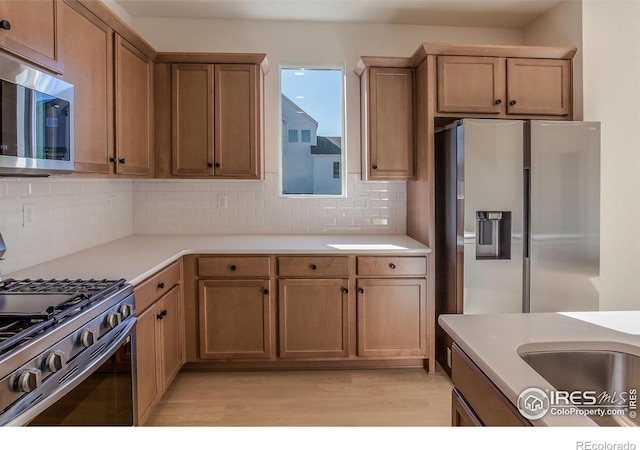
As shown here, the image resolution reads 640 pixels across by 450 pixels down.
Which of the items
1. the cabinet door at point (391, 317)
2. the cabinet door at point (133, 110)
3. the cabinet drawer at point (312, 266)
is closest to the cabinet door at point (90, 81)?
the cabinet door at point (133, 110)

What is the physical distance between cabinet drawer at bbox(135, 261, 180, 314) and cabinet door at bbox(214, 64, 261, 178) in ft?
Answer: 2.91

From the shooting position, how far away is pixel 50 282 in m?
1.94

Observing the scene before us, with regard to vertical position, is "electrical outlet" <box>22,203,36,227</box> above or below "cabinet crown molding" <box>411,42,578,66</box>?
below

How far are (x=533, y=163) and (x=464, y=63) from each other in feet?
2.76

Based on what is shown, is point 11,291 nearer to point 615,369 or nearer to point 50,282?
point 50,282

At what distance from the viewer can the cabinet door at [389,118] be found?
337cm

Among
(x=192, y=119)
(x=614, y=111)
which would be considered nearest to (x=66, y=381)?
(x=192, y=119)

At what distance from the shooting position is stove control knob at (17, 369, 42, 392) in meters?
1.24

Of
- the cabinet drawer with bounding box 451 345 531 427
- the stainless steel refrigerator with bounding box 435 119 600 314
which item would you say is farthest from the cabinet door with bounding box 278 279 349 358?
the cabinet drawer with bounding box 451 345 531 427

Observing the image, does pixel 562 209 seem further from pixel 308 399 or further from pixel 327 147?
→ pixel 308 399

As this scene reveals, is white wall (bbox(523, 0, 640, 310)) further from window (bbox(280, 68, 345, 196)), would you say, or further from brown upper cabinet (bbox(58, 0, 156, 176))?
brown upper cabinet (bbox(58, 0, 156, 176))

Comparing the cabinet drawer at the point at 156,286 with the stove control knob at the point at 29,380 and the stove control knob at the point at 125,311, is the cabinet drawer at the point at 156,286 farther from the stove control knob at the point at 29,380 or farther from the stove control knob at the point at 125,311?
the stove control knob at the point at 29,380

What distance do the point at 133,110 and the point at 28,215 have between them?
978 mm

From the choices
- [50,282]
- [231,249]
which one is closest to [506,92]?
[231,249]
